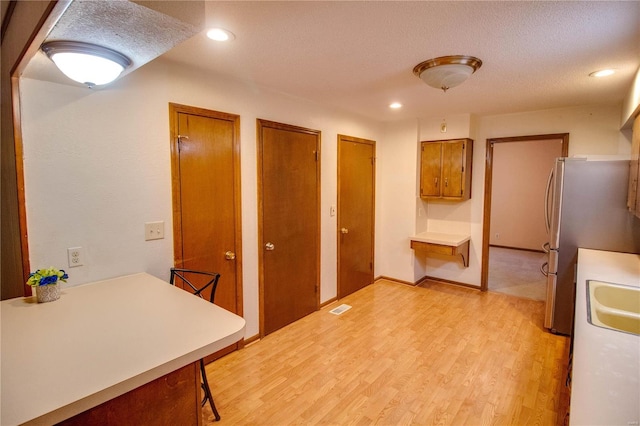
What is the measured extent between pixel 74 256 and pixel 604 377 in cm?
250

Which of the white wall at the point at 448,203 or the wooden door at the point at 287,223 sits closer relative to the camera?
the wooden door at the point at 287,223

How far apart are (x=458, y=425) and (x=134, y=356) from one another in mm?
1861

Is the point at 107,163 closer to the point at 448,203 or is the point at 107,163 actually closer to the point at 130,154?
the point at 130,154

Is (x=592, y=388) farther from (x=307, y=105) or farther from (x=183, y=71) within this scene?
(x=307, y=105)

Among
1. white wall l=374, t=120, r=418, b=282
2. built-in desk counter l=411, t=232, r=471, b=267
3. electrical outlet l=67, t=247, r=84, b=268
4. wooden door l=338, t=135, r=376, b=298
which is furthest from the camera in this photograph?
white wall l=374, t=120, r=418, b=282

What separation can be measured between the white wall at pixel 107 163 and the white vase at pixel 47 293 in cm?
21

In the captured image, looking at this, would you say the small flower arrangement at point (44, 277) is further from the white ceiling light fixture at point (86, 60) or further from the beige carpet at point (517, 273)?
the beige carpet at point (517, 273)

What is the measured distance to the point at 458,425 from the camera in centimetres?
194

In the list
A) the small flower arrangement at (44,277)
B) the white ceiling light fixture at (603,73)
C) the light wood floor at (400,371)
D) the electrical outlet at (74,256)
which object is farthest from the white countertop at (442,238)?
the small flower arrangement at (44,277)

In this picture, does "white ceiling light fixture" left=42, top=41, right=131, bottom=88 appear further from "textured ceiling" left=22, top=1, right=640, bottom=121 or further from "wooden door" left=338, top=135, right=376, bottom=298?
"wooden door" left=338, top=135, right=376, bottom=298

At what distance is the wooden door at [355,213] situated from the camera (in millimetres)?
3904

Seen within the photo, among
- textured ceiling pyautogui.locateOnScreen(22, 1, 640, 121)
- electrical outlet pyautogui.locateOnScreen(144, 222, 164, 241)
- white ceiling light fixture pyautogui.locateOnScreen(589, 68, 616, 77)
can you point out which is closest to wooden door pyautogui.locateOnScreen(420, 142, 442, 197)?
textured ceiling pyautogui.locateOnScreen(22, 1, 640, 121)

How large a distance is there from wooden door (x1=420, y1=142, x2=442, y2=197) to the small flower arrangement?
3.96 metres

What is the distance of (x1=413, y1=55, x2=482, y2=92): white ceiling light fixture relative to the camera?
2.15m
